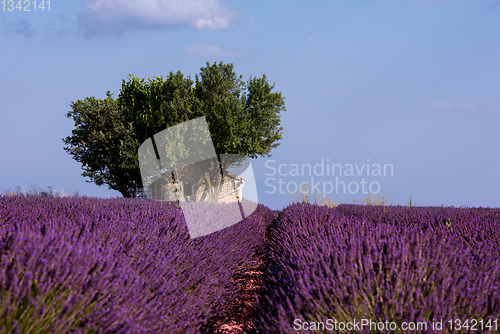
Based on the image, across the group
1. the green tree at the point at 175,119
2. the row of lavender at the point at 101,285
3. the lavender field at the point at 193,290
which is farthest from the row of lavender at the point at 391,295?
the green tree at the point at 175,119

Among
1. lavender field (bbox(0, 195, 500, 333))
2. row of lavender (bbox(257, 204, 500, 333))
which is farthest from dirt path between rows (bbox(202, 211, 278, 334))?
row of lavender (bbox(257, 204, 500, 333))

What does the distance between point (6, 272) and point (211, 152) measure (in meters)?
14.4

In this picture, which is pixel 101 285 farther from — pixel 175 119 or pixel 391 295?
pixel 175 119

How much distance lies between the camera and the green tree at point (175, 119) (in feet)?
52.4

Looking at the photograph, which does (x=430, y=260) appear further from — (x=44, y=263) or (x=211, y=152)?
(x=211, y=152)

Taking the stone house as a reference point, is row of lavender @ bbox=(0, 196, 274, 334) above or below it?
above

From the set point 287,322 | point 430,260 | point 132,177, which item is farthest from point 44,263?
point 132,177

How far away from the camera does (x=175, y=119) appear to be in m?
15.9

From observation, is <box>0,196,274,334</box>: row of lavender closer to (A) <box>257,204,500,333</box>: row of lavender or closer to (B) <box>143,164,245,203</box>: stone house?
(A) <box>257,204,500,333</box>: row of lavender

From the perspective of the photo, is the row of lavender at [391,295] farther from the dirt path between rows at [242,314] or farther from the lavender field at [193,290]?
the dirt path between rows at [242,314]

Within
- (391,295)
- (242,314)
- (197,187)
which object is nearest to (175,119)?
(197,187)

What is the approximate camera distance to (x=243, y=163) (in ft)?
58.3

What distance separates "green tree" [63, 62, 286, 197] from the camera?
52.4 feet

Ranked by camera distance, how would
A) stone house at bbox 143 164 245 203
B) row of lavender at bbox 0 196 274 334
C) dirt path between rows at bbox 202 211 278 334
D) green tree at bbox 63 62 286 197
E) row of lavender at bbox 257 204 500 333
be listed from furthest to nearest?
1. stone house at bbox 143 164 245 203
2. green tree at bbox 63 62 286 197
3. dirt path between rows at bbox 202 211 278 334
4. row of lavender at bbox 257 204 500 333
5. row of lavender at bbox 0 196 274 334
